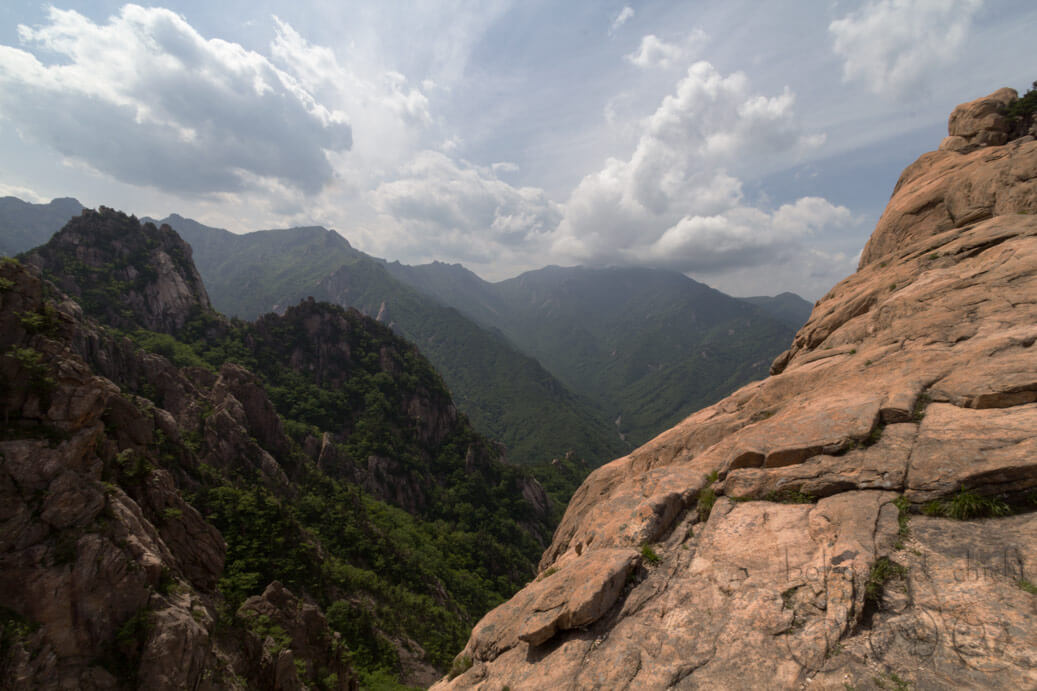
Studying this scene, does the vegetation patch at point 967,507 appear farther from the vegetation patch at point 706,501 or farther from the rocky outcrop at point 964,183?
the rocky outcrop at point 964,183

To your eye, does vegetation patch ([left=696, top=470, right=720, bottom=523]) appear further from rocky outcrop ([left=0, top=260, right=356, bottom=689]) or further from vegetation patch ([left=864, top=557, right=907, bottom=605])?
rocky outcrop ([left=0, top=260, right=356, bottom=689])

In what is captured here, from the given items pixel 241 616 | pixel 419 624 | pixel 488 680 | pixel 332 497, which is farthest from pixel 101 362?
pixel 488 680

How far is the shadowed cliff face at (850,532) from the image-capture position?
256 inches

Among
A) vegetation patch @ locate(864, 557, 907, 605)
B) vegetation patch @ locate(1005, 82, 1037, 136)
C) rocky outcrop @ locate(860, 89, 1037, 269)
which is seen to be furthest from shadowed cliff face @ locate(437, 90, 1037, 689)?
vegetation patch @ locate(1005, 82, 1037, 136)

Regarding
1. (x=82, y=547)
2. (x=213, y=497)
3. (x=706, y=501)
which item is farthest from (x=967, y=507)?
(x=213, y=497)

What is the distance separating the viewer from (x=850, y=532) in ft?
27.1

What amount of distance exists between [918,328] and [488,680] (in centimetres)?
1762

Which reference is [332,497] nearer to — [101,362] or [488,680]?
[101,362]

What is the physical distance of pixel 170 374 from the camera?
50156 mm

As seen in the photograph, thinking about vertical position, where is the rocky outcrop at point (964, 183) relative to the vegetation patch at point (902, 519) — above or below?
above

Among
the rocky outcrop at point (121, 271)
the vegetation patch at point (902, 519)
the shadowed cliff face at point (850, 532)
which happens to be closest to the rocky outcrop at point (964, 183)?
the shadowed cliff face at point (850, 532)

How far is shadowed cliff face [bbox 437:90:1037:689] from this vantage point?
650cm

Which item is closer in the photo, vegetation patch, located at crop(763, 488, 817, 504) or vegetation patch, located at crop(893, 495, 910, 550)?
vegetation patch, located at crop(893, 495, 910, 550)

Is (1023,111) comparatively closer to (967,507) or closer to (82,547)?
(967,507)
